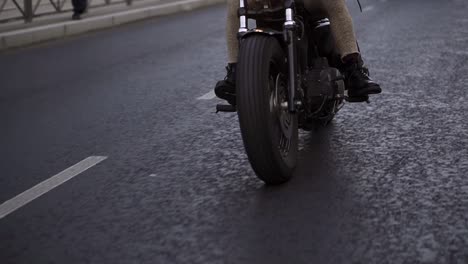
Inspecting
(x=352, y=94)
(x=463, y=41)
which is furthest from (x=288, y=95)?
(x=463, y=41)

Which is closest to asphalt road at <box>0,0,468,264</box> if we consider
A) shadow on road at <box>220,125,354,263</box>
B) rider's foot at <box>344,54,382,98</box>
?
shadow on road at <box>220,125,354,263</box>

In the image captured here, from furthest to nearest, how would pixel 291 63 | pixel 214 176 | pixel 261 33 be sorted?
pixel 214 176 < pixel 291 63 < pixel 261 33

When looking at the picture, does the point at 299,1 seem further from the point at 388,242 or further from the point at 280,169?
the point at 388,242

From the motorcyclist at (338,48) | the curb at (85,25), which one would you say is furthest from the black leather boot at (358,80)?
the curb at (85,25)

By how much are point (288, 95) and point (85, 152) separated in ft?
5.34

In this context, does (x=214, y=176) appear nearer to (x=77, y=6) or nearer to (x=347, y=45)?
(x=347, y=45)

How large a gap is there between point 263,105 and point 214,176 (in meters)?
0.78

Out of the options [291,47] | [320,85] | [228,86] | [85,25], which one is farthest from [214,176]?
[85,25]

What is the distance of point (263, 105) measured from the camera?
4.30 meters

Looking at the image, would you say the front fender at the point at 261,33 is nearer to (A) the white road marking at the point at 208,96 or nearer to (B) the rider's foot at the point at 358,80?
(B) the rider's foot at the point at 358,80

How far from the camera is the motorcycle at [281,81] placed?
4301 mm

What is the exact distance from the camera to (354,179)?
4.73 m

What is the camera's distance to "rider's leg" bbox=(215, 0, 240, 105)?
4.84 meters

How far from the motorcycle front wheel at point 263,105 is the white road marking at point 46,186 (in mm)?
1141
